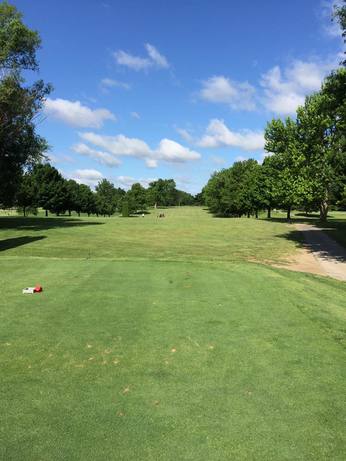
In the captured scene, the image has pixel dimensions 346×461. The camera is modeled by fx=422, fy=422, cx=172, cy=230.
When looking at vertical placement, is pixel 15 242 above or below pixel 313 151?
below

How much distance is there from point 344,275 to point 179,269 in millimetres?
7482

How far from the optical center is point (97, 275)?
519 inches

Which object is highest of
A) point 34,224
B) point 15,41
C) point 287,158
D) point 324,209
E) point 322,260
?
point 15,41

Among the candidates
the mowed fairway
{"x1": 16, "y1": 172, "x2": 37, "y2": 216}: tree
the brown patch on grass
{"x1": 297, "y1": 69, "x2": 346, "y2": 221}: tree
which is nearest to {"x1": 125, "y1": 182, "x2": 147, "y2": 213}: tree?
{"x1": 16, "y1": 172, "x2": 37, "y2": 216}: tree

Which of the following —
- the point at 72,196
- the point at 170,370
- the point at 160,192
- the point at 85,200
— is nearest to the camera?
the point at 170,370

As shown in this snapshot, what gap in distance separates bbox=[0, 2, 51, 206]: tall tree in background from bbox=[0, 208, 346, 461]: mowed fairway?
25.5 meters

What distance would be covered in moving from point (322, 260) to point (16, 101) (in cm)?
2628

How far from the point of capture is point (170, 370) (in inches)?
252

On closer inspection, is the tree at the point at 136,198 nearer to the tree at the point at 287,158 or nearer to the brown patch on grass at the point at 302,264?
the tree at the point at 287,158

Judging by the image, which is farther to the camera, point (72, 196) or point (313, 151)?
point (72, 196)

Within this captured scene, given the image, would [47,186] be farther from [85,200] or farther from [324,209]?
[324,209]

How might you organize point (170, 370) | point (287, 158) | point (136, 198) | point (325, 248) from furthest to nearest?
point (136, 198), point (287, 158), point (325, 248), point (170, 370)

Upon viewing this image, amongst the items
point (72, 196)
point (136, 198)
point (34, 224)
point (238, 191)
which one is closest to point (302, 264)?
point (34, 224)

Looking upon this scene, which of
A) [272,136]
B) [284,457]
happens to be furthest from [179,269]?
[272,136]
